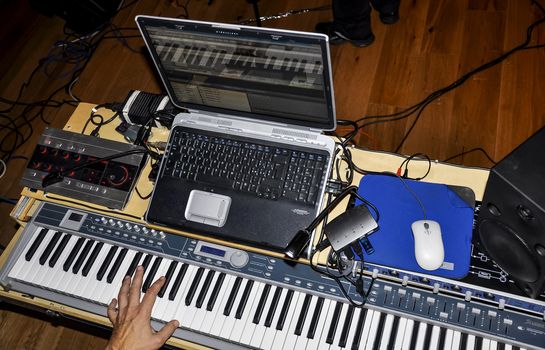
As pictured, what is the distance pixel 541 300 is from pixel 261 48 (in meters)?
0.96

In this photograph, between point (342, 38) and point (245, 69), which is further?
point (342, 38)

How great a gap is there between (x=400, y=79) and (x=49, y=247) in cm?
182

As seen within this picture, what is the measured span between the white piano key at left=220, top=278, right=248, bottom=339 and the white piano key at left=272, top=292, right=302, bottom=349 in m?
0.14

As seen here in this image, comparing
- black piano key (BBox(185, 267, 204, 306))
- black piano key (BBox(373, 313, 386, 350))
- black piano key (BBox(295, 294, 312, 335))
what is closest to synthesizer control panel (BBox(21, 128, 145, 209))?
black piano key (BBox(185, 267, 204, 306))

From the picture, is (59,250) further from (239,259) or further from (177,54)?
(177,54)

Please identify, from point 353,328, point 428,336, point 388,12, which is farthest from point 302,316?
point 388,12

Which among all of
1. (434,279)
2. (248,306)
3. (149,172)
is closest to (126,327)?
(248,306)

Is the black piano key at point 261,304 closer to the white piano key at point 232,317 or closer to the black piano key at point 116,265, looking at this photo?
the white piano key at point 232,317

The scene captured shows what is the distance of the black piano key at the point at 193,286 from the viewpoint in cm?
137

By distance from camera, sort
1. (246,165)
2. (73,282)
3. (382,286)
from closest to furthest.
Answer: (382,286), (246,165), (73,282)

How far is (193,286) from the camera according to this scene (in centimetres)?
140

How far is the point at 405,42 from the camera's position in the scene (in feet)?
7.98

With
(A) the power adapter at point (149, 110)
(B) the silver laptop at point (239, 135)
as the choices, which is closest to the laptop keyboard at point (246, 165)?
(B) the silver laptop at point (239, 135)

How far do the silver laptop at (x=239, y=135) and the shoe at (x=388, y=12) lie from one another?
1448 mm
